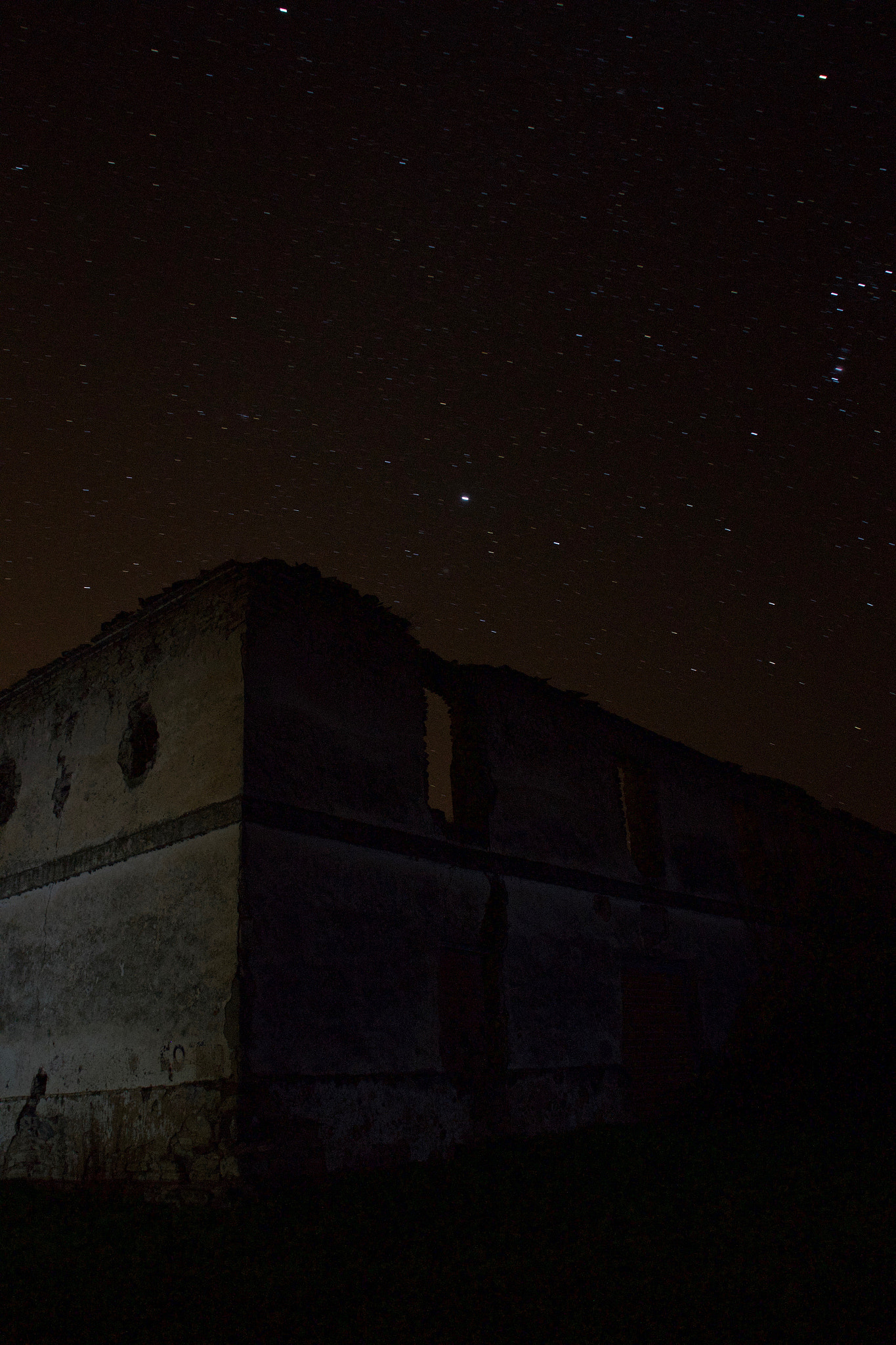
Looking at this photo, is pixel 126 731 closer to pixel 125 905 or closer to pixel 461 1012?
pixel 125 905

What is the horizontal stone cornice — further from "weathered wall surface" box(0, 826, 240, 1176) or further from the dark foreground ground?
the dark foreground ground

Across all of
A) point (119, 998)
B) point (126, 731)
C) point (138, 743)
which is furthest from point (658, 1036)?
point (126, 731)

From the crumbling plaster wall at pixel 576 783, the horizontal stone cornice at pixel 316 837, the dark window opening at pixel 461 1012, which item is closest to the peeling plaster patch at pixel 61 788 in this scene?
the horizontal stone cornice at pixel 316 837

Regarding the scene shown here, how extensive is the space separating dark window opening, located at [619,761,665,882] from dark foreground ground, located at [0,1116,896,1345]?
4744mm

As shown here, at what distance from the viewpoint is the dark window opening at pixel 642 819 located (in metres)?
13.0

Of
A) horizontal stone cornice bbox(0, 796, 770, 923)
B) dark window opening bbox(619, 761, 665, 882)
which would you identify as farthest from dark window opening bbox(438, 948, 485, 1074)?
dark window opening bbox(619, 761, 665, 882)

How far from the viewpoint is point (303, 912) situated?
8.13 m

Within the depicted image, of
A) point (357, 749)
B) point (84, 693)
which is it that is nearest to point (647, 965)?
point (357, 749)

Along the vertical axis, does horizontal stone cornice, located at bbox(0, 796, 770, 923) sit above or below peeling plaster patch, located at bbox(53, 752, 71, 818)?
below

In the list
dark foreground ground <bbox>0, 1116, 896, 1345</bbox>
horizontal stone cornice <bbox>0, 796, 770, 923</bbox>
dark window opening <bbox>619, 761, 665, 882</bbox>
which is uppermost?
dark window opening <bbox>619, 761, 665, 882</bbox>

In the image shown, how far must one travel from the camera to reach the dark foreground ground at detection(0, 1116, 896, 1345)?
4.82 metres

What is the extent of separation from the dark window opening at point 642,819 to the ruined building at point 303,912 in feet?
0.58

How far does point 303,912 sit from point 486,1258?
324 cm

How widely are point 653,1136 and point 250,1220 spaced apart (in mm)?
4932
